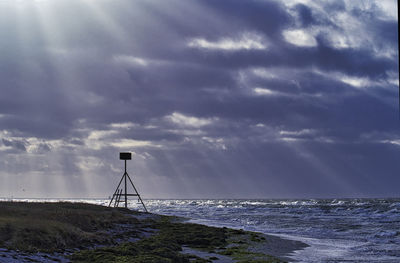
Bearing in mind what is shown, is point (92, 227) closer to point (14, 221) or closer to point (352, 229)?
point (14, 221)

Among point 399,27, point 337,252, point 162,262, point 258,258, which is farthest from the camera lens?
point 337,252

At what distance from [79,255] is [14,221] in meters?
5.34

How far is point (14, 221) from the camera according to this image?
2150cm

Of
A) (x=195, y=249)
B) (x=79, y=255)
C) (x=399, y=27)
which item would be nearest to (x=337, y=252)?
(x=195, y=249)

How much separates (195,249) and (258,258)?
13.2ft

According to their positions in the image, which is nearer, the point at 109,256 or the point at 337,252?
the point at 109,256

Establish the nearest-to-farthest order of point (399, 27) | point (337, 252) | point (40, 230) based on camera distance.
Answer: point (399, 27) → point (40, 230) → point (337, 252)

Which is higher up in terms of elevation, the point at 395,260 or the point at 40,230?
the point at 40,230

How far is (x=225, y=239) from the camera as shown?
3045 centimetres

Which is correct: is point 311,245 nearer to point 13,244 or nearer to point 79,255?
point 79,255

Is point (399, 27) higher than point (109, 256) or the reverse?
higher

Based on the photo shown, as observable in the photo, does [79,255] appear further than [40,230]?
No

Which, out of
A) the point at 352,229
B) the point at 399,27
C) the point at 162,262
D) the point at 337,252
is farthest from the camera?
the point at 352,229

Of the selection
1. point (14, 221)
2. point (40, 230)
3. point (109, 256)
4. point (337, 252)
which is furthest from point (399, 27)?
point (337, 252)
